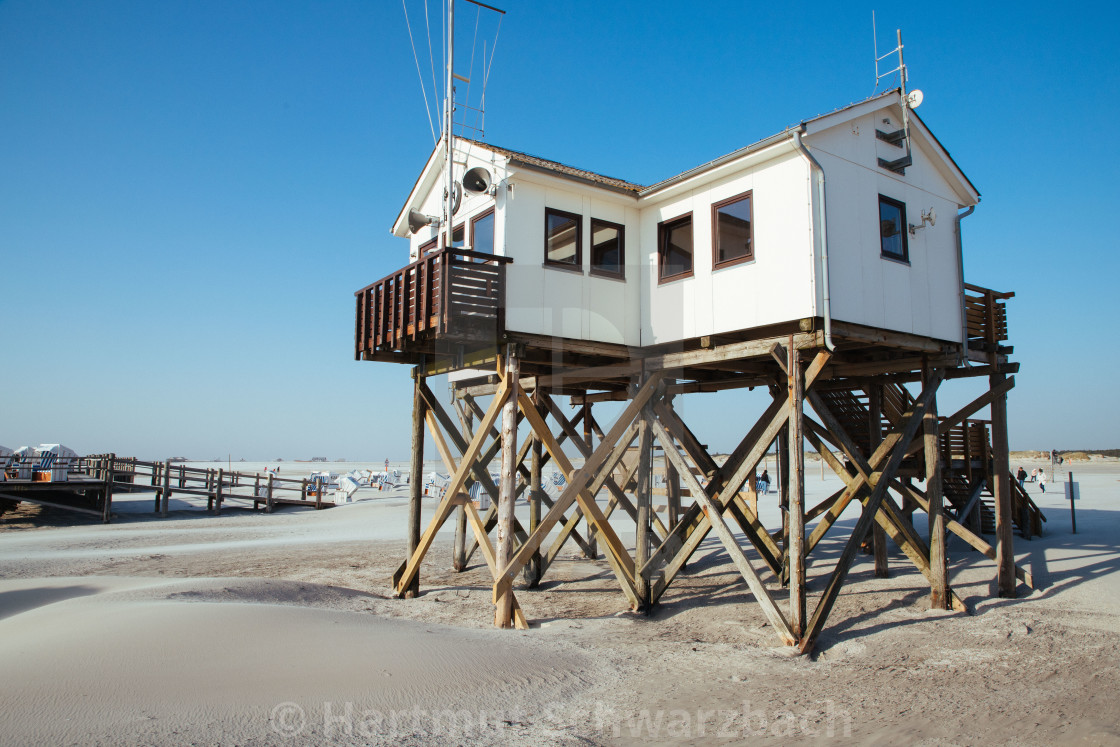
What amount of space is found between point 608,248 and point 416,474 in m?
5.47

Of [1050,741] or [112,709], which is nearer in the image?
[112,709]

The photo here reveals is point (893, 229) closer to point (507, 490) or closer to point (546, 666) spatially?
point (507, 490)

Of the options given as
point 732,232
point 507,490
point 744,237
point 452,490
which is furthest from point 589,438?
point 744,237

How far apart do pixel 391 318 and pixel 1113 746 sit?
1063 centimetres

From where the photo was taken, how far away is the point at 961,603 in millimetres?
11297

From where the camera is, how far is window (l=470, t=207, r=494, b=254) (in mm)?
11664

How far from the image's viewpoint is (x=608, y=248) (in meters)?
12.4

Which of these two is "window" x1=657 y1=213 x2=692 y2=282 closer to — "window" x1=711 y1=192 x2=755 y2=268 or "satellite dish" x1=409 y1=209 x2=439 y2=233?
"window" x1=711 y1=192 x2=755 y2=268

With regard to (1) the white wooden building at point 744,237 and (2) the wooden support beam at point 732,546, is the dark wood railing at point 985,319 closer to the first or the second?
(1) the white wooden building at point 744,237

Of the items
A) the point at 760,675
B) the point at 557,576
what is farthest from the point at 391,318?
the point at 760,675

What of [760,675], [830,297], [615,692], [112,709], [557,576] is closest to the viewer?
[112,709]

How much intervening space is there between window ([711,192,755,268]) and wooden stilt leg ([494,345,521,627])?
3.69 m

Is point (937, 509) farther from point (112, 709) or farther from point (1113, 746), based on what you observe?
point (112, 709)

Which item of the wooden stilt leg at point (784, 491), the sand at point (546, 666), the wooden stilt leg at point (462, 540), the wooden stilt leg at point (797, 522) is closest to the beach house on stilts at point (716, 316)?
the wooden stilt leg at point (797, 522)
